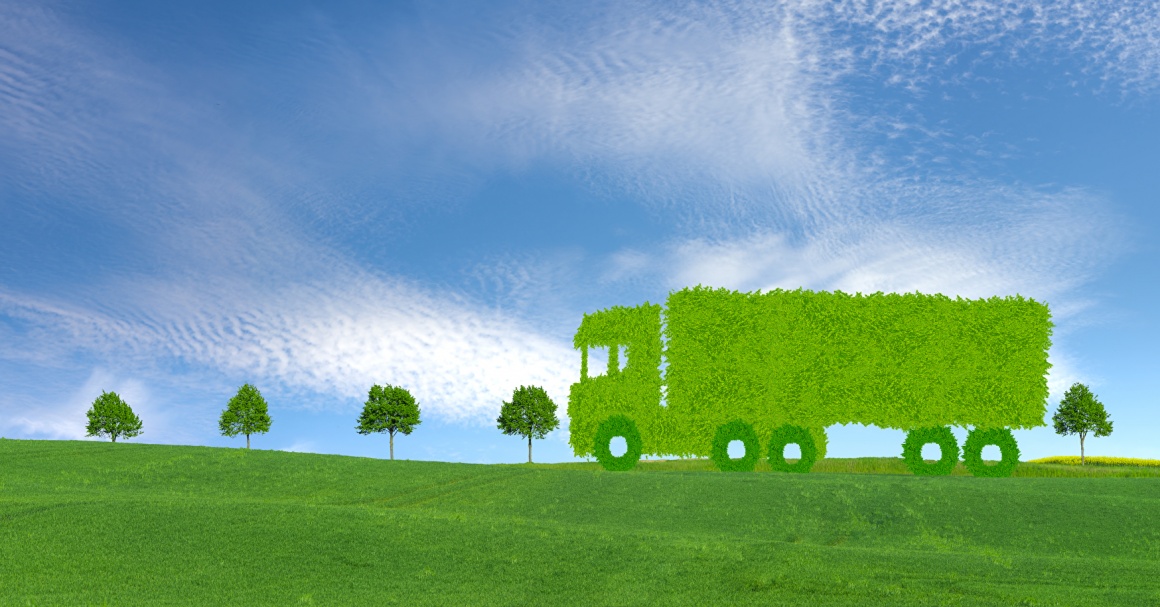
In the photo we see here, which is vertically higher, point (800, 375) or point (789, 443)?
point (800, 375)

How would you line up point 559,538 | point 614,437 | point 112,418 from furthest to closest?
1. point 112,418
2. point 614,437
3. point 559,538

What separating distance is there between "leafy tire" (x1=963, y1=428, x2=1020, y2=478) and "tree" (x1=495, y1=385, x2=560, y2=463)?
26980mm

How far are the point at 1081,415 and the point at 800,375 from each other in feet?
107

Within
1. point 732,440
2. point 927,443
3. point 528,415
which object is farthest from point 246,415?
point 927,443

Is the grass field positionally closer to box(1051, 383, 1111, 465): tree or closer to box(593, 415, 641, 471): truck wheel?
box(593, 415, 641, 471): truck wheel

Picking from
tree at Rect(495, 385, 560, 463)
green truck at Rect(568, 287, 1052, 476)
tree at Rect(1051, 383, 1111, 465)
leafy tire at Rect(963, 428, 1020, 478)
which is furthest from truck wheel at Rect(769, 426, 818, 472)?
tree at Rect(1051, 383, 1111, 465)

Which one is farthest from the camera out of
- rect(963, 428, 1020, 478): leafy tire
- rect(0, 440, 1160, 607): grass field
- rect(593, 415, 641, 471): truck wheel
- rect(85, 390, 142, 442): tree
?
rect(85, 390, 142, 442): tree

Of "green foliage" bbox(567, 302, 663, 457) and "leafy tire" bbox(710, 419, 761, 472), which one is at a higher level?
"green foliage" bbox(567, 302, 663, 457)

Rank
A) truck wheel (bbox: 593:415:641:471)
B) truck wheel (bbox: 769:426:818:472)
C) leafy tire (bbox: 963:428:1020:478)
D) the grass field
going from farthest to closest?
leafy tire (bbox: 963:428:1020:478) < truck wheel (bbox: 769:426:818:472) < truck wheel (bbox: 593:415:641:471) < the grass field

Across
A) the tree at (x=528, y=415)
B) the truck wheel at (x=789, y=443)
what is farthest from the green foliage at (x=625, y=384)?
the tree at (x=528, y=415)

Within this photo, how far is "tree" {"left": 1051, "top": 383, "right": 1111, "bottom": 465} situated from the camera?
5169cm

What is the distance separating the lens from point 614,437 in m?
29.1

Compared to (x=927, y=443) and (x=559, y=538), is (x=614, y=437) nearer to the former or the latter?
(x=927, y=443)

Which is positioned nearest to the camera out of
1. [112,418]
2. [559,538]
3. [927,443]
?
[559,538]
